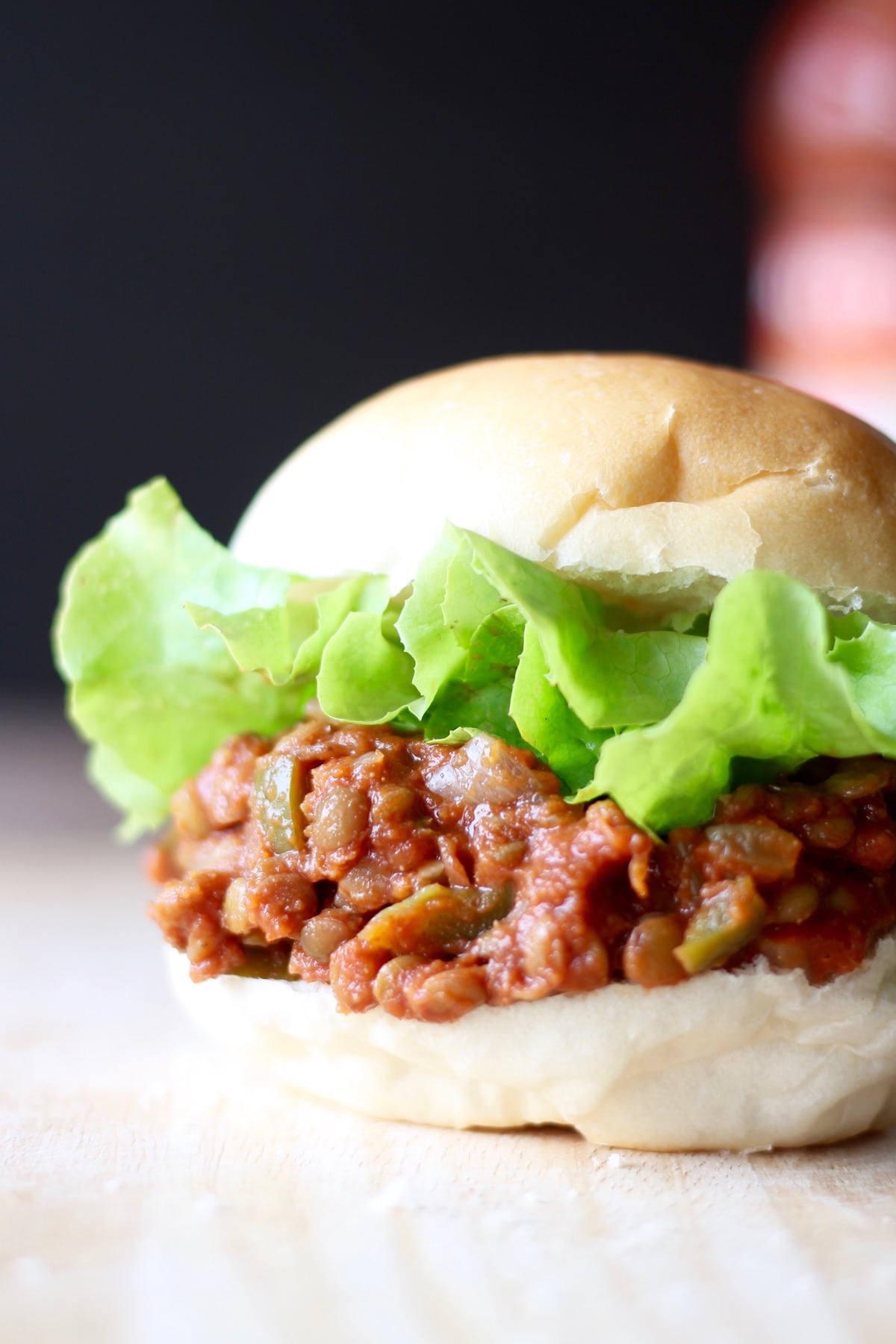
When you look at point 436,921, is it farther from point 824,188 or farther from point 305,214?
point 824,188

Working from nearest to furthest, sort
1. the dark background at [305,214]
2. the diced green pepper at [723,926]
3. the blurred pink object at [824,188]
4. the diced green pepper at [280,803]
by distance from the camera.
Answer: the diced green pepper at [723,926]
the diced green pepper at [280,803]
the dark background at [305,214]
the blurred pink object at [824,188]

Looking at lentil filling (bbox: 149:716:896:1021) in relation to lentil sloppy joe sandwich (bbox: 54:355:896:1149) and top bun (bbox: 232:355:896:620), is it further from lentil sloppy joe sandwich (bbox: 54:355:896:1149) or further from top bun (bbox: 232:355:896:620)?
top bun (bbox: 232:355:896:620)

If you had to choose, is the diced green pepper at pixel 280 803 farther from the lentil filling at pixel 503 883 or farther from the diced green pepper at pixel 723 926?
the diced green pepper at pixel 723 926

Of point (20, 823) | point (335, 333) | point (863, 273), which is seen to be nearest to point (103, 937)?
point (20, 823)

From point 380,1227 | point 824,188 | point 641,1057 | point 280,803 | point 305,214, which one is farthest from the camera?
point 824,188

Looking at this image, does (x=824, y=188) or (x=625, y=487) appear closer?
(x=625, y=487)

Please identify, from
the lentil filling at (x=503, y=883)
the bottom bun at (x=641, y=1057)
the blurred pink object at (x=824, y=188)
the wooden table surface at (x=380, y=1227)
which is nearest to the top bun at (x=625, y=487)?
the lentil filling at (x=503, y=883)

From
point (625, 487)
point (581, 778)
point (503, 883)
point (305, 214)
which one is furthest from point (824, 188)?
point (503, 883)
